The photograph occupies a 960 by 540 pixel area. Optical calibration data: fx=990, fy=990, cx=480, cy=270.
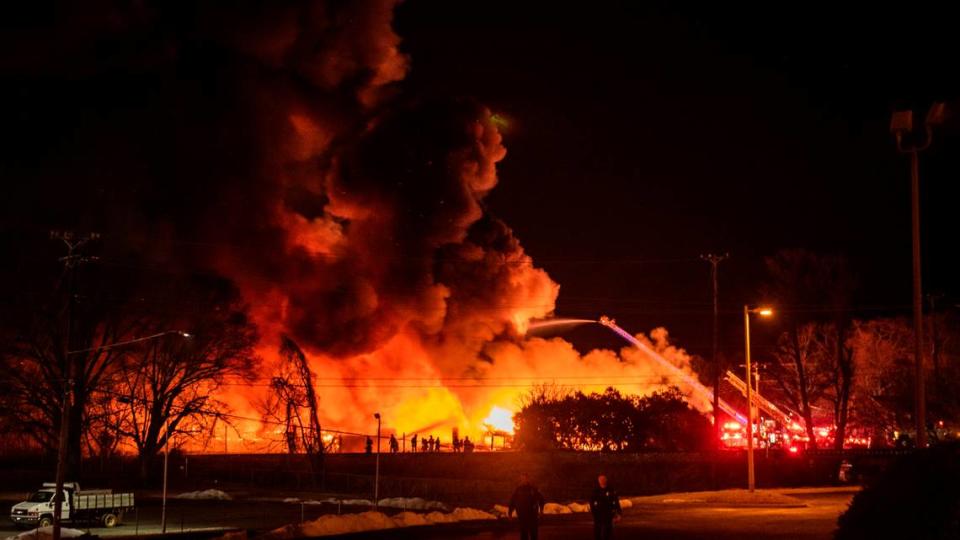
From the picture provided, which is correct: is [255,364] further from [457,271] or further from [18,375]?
[457,271]

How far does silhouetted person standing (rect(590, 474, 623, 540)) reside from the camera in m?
18.0

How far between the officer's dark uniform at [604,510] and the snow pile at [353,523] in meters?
7.33

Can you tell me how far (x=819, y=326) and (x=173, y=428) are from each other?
38.7 meters

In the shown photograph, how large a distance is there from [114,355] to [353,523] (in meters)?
27.6

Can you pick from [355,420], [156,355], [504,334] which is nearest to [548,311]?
[504,334]

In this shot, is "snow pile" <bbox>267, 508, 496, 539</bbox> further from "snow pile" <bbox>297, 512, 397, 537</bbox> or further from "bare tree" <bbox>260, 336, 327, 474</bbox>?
"bare tree" <bbox>260, 336, 327, 474</bbox>

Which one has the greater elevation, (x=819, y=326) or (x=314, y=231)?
(x=314, y=231)

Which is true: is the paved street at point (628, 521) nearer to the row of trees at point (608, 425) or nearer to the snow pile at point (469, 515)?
the snow pile at point (469, 515)

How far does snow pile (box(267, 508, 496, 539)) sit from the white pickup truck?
1421 centimetres

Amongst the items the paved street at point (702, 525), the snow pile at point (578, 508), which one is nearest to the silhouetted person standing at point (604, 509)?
the paved street at point (702, 525)

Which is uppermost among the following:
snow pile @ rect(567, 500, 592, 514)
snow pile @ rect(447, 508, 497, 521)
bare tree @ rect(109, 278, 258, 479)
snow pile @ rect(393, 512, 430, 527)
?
bare tree @ rect(109, 278, 258, 479)

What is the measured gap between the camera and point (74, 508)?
35.1 metres

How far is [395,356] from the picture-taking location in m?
67.9

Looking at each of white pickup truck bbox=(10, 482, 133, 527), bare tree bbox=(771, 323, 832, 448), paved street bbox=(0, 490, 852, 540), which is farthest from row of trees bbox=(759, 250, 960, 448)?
white pickup truck bbox=(10, 482, 133, 527)
